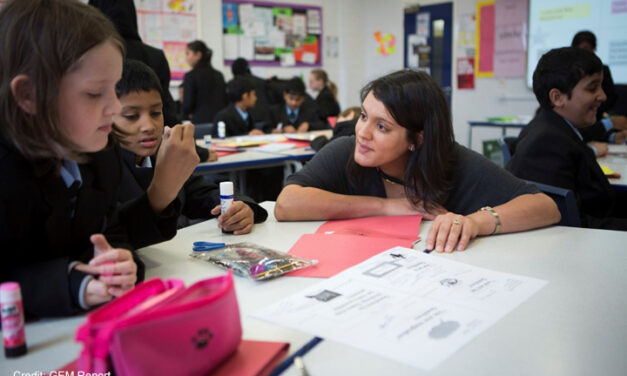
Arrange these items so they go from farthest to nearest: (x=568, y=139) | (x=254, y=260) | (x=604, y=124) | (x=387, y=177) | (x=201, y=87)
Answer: (x=201, y=87) → (x=604, y=124) → (x=568, y=139) → (x=387, y=177) → (x=254, y=260)

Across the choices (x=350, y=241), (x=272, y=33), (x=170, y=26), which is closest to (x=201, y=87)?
(x=170, y=26)

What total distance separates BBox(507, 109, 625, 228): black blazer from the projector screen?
4.11 metres

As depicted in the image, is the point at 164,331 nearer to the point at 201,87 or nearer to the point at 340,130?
the point at 340,130

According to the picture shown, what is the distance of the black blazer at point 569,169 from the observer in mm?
2074

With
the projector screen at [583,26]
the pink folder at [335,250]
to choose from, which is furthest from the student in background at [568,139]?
the projector screen at [583,26]

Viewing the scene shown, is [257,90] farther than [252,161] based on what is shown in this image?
Yes

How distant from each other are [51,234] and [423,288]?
69 cm

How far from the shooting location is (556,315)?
895mm

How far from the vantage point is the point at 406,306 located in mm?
905

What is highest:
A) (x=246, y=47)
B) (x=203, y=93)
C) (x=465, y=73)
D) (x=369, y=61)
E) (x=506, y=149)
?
(x=246, y=47)

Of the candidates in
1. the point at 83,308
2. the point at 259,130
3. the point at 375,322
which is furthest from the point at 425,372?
the point at 259,130

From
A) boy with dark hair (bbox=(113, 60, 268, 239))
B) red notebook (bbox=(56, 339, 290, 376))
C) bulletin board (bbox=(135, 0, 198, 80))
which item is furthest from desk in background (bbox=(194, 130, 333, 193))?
bulletin board (bbox=(135, 0, 198, 80))

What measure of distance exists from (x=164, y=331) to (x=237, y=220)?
0.81 meters

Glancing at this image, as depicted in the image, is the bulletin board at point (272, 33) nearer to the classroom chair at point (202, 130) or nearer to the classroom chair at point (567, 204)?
the classroom chair at point (202, 130)
